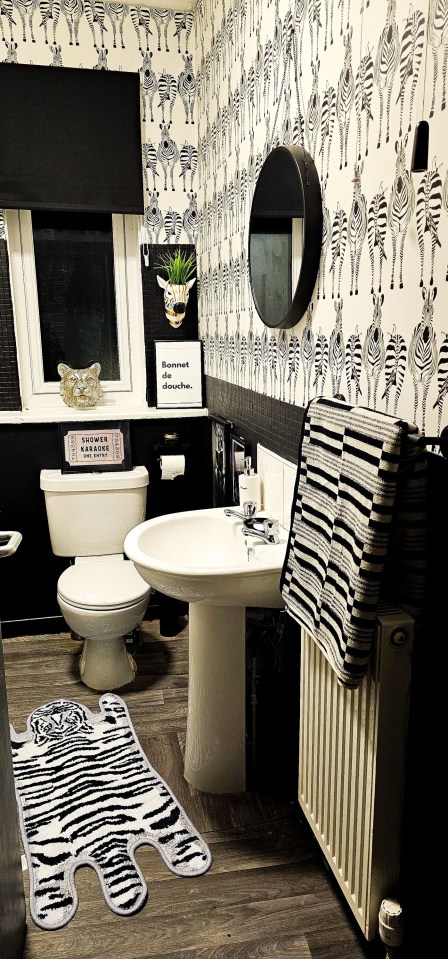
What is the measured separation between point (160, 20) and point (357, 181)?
209cm

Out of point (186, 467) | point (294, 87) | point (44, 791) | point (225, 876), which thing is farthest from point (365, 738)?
point (186, 467)

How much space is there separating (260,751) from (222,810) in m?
0.20

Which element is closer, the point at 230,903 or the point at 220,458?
the point at 230,903

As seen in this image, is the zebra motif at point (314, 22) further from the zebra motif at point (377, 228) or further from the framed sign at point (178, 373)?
the framed sign at point (178, 373)

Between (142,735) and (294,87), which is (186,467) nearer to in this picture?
(142,735)

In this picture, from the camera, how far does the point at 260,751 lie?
2.08 meters

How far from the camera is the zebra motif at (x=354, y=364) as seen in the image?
1484 millimetres

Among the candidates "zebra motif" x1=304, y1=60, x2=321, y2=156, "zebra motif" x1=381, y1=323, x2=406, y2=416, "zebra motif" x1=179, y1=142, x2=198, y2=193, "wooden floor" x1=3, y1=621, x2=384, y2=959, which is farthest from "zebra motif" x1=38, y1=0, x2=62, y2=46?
"wooden floor" x1=3, y1=621, x2=384, y2=959

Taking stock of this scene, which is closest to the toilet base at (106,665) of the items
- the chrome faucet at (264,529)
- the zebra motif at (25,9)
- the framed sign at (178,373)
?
the chrome faucet at (264,529)

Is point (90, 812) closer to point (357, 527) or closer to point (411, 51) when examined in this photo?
point (357, 527)

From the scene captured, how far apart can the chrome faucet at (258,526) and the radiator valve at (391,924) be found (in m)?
0.93

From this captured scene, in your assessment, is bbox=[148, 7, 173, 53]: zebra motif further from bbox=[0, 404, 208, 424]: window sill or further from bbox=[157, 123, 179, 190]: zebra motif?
bbox=[0, 404, 208, 424]: window sill

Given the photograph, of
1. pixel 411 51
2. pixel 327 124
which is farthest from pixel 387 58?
pixel 327 124

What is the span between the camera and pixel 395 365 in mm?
1307
